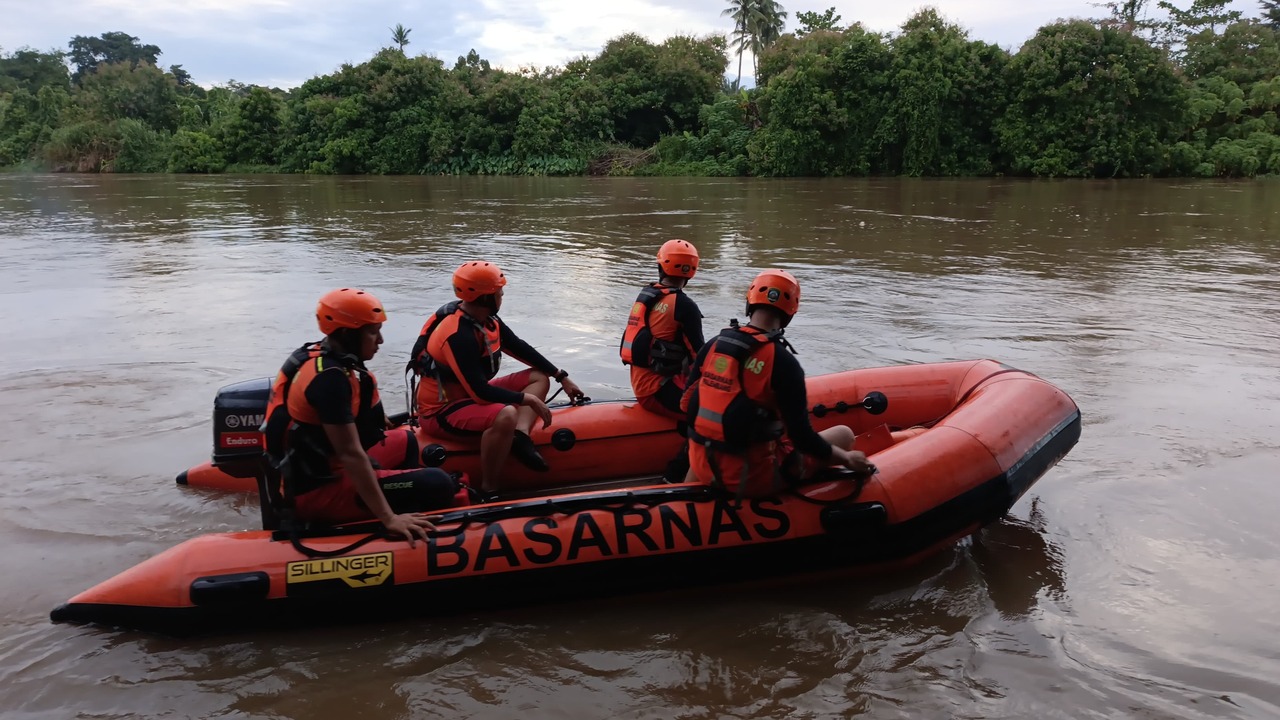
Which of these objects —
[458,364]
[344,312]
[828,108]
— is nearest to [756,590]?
[458,364]

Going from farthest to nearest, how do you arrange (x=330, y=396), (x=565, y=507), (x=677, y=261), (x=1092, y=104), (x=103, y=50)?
(x=103, y=50) → (x=1092, y=104) → (x=677, y=261) → (x=565, y=507) → (x=330, y=396)

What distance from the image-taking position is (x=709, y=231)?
15031 millimetres

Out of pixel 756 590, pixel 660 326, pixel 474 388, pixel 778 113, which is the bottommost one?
pixel 756 590

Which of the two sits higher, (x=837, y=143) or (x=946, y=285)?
(x=837, y=143)

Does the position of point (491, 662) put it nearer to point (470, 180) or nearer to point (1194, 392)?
point (1194, 392)

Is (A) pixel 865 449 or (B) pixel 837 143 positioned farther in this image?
(B) pixel 837 143

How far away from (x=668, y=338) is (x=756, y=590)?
1.32 m

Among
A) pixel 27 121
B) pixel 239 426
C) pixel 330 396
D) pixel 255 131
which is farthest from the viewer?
pixel 27 121

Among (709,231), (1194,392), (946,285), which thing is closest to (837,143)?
(709,231)

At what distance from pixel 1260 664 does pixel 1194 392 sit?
3426 millimetres

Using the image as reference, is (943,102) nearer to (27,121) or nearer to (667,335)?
(667,335)

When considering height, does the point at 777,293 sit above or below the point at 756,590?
above

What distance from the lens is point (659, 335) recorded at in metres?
4.32

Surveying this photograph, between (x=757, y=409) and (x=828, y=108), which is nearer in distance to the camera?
(x=757, y=409)
